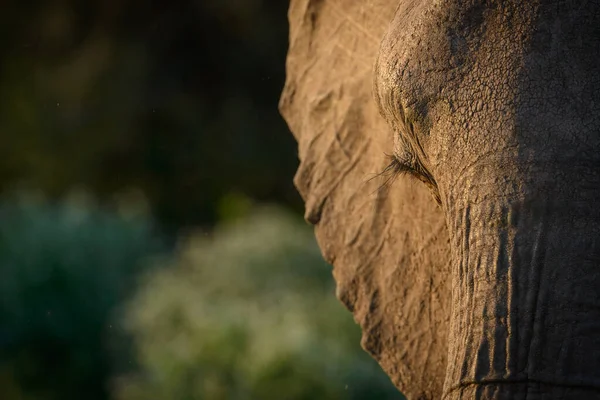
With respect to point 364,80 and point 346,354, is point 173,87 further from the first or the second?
point 364,80

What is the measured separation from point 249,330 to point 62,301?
1.18m

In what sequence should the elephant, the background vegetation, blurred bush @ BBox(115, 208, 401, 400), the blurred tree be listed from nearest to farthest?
the elephant → blurred bush @ BBox(115, 208, 401, 400) → the background vegetation → the blurred tree

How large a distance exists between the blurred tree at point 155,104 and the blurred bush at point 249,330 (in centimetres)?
232

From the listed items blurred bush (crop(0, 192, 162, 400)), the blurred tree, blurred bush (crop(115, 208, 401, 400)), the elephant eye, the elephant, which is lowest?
the elephant

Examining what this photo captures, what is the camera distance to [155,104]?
7.17 m

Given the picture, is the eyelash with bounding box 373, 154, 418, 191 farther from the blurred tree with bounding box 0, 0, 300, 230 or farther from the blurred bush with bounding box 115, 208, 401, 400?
the blurred tree with bounding box 0, 0, 300, 230

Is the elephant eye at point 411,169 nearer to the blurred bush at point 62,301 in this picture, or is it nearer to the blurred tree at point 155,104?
the blurred bush at point 62,301

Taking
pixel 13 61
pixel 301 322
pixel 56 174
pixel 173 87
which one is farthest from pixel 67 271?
pixel 13 61

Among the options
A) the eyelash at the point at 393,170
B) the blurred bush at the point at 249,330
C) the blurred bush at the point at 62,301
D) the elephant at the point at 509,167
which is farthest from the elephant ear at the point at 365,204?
the blurred bush at the point at 62,301

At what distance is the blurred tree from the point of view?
272 inches

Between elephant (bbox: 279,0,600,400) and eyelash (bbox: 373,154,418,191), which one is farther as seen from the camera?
eyelash (bbox: 373,154,418,191)

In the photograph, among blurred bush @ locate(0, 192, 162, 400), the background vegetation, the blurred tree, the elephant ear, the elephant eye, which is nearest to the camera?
the elephant eye

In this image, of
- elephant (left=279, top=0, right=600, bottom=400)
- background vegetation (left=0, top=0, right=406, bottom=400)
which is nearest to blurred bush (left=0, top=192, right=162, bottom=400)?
background vegetation (left=0, top=0, right=406, bottom=400)

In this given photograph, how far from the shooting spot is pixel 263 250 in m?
4.26
